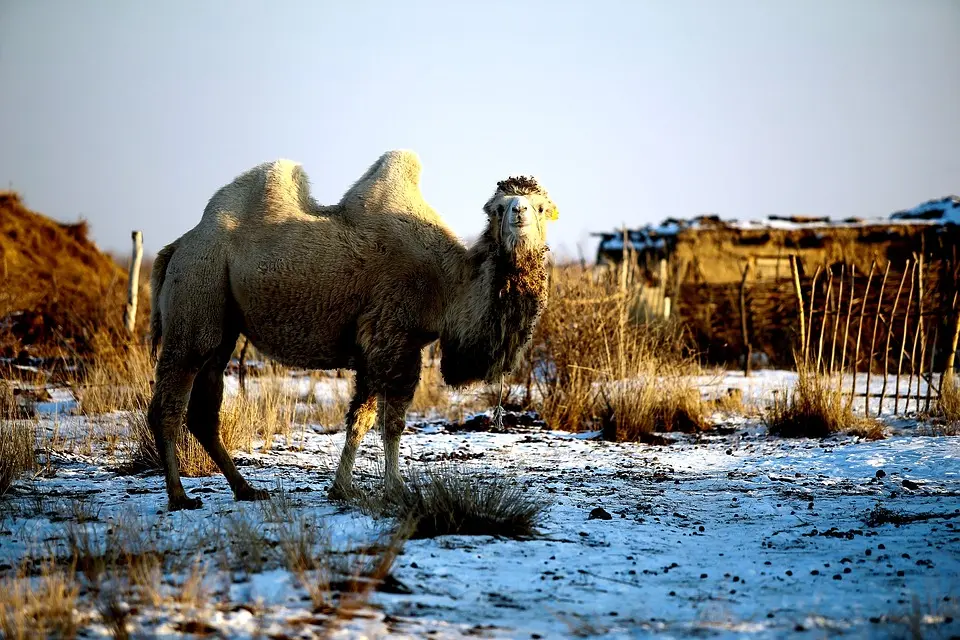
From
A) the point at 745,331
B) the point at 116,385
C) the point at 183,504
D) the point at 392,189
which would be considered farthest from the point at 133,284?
the point at 745,331

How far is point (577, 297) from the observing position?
11086 millimetres

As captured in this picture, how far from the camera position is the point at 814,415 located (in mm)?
9242

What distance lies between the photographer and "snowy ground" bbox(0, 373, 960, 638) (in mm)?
3385

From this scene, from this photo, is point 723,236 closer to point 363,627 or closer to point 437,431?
point 437,431

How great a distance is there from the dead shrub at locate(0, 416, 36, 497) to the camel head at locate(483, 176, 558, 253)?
3.77 m

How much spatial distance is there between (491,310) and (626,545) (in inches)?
75.7

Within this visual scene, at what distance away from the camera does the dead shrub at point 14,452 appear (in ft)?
19.1

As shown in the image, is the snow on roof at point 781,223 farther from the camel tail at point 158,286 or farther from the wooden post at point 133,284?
the camel tail at point 158,286

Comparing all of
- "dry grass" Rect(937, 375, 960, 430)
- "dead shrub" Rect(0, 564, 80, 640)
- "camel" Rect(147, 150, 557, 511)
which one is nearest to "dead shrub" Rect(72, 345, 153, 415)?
"camel" Rect(147, 150, 557, 511)

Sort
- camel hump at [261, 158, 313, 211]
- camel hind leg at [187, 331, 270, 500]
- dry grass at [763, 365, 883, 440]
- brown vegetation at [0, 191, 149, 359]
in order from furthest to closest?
brown vegetation at [0, 191, 149, 359]
dry grass at [763, 365, 883, 440]
camel hump at [261, 158, 313, 211]
camel hind leg at [187, 331, 270, 500]

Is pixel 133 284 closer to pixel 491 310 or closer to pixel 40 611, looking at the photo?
pixel 491 310

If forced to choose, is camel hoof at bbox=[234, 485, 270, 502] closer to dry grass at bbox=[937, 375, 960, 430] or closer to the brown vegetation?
dry grass at bbox=[937, 375, 960, 430]

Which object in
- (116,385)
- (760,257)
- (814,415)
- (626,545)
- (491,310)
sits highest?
(760,257)

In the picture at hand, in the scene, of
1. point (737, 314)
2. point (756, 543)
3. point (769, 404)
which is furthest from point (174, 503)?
point (737, 314)
